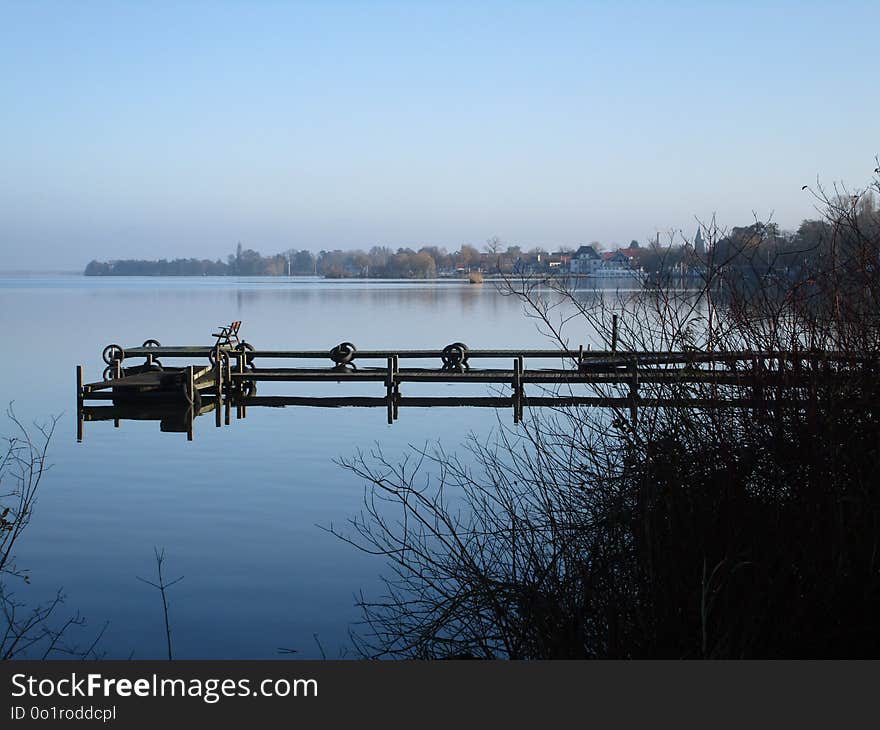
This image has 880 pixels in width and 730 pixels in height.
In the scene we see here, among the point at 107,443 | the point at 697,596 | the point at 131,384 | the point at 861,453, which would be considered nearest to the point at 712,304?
the point at 861,453

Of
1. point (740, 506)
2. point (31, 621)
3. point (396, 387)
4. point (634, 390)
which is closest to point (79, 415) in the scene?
point (396, 387)

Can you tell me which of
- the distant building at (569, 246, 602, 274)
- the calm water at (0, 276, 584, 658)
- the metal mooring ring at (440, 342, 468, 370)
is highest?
the distant building at (569, 246, 602, 274)

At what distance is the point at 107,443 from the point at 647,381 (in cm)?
1946

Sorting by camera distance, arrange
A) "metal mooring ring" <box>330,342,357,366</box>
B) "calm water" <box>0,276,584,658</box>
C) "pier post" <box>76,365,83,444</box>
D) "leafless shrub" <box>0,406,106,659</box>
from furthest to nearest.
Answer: "metal mooring ring" <box>330,342,357,366</box>, "pier post" <box>76,365,83,444</box>, "calm water" <box>0,276,584,658</box>, "leafless shrub" <box>0,406,106,659</box>

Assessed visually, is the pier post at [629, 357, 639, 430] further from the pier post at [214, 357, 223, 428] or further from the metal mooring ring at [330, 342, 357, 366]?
the metal mooring ring at [330, 342, 357, 366]

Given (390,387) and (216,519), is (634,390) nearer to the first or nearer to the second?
(216,519)

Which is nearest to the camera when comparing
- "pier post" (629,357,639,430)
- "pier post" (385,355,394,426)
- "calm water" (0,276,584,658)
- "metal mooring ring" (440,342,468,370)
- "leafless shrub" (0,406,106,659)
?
"pier post" (629,357,639,430)

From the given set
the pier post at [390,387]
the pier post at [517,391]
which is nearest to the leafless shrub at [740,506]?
the pier post at [517,391]

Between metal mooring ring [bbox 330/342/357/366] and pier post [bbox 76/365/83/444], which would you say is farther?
metal mooring ring [bbox 330/342/357/366]

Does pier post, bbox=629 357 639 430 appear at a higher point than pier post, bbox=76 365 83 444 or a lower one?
higher

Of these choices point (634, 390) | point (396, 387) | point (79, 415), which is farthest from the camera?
point (396, 387)

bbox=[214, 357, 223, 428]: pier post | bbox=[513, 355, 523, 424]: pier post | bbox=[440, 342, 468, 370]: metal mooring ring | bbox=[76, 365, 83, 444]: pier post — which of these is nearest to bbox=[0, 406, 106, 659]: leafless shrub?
bbox=[76, 365, 83, 444]: pier post

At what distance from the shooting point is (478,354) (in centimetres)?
2902
